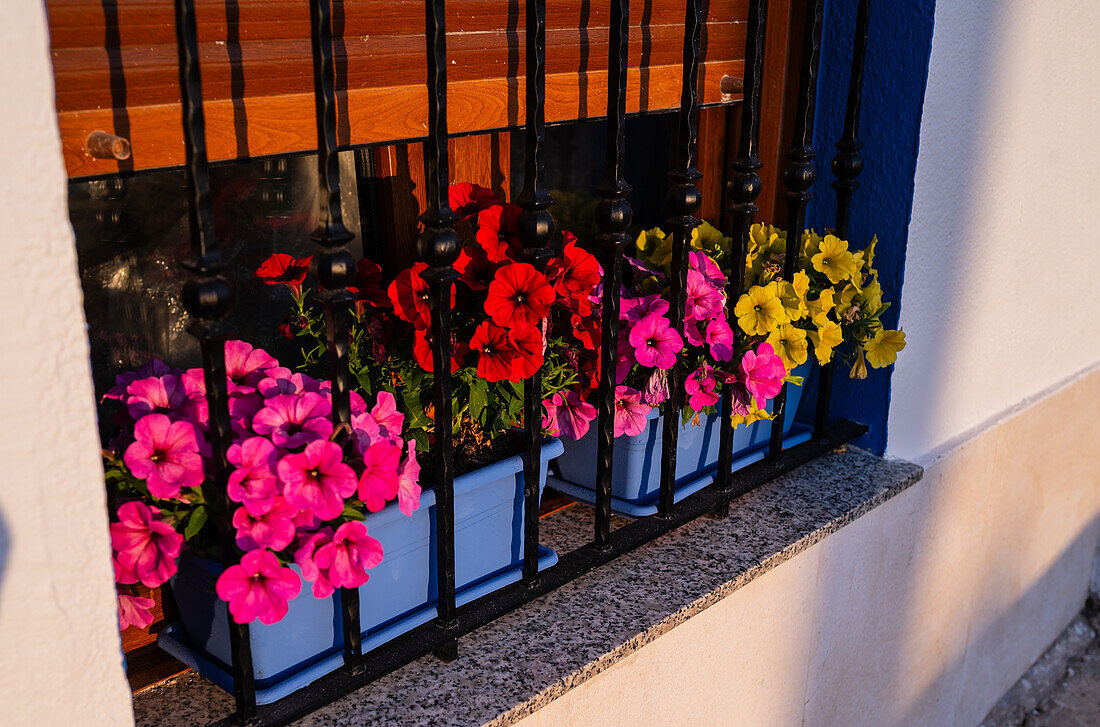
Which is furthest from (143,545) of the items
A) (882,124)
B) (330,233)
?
(882,124)

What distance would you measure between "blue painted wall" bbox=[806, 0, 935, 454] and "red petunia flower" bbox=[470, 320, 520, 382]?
0.97 metres

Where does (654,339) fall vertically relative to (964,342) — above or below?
above

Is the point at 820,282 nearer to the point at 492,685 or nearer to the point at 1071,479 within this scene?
the point at 492,685

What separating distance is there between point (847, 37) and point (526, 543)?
3.84 feet

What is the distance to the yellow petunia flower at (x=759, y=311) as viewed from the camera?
5.11ft

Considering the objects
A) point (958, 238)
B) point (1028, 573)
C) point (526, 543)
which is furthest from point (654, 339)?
point (1028, 573)

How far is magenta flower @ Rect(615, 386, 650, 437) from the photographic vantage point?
57.8 inches

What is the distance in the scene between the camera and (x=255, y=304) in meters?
1.38

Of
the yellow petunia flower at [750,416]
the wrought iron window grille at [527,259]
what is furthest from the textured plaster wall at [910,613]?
the yellow petunia flower at [750,416]

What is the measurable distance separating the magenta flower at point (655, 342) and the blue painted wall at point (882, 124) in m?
0.65

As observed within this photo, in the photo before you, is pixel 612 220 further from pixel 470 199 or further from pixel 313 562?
pixel 313 562

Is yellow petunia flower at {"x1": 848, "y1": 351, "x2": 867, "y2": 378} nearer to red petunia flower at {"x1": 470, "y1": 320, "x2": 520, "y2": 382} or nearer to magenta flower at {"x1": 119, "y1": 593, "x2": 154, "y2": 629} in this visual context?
red petunia flower at {"x1": 470, "y1": 320, "x2": 520, "y2": 382}

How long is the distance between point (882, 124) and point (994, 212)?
47 centimetres

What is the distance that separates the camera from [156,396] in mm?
1054
